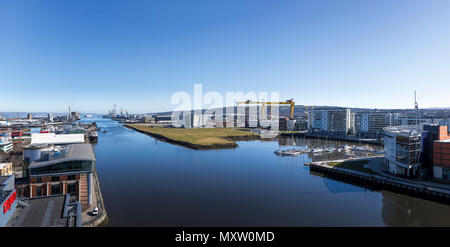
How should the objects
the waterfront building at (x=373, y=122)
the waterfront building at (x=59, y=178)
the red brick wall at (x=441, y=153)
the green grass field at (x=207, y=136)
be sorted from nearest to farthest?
the waterfront building at (x=59, y=178) → the red brick wall at (x=441, y=153) → the green grass field at (x=207, y=136) → the waterfront building at (x=373, y=122)

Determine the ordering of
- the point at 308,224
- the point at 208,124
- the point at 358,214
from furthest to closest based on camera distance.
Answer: the point at 208,124 < the point at 358,214 < the point at 308,224

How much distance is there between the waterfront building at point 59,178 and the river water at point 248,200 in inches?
32.1

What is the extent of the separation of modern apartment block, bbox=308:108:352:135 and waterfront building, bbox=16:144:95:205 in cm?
2045

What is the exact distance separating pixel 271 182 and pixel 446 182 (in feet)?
15.5

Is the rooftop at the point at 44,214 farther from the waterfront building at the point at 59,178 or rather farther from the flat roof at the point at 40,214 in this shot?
the waterfront building at the point at 59,178

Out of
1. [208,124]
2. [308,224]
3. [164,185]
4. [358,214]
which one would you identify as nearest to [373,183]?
[358,214]

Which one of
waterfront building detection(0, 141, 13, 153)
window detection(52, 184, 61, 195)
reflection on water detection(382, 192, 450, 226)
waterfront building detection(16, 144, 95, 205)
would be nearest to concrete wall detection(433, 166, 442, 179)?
reflection on water detection(382, 192, 450, 226)

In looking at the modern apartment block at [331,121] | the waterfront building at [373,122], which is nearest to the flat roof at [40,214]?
the waterfront building at [373,122]

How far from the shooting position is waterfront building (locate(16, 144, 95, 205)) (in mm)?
4934

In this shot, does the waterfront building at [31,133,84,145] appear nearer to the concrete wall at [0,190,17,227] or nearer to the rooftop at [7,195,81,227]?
the rooftop at [7,195,81,227]

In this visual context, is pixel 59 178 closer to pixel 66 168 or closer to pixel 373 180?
pixel 66 168

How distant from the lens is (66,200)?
372 cm

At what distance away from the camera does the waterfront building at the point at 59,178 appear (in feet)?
16.2
